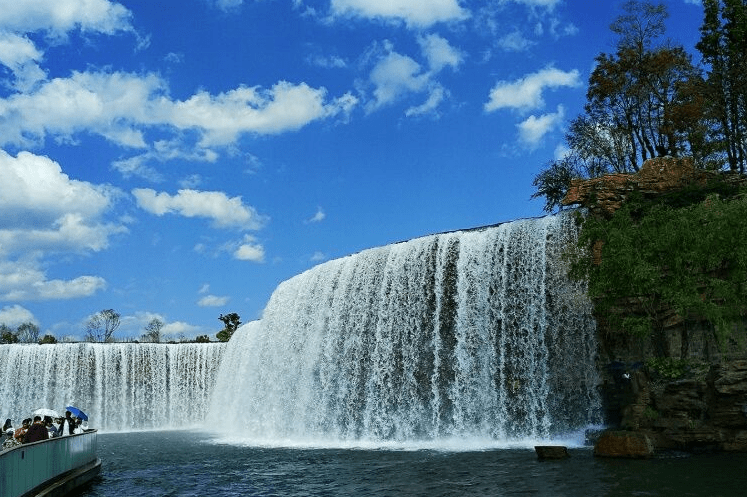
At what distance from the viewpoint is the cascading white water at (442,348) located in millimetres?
25266

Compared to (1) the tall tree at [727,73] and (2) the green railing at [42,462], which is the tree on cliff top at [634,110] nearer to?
(1) the tall tree at [727,73]

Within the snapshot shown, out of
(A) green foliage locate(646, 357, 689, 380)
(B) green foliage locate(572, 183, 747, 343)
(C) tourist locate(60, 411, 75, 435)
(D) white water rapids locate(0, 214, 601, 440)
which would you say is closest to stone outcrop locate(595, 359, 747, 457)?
(A) green foliage locate(646, 357, 689, 380)

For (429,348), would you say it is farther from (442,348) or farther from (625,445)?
(625,445)

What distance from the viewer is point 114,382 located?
42625 millimetres

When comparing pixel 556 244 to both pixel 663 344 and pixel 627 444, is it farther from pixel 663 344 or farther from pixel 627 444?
pixel 627 444

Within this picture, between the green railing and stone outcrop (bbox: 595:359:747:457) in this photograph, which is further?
stone outcrop (bbox: 595:359:747:457)

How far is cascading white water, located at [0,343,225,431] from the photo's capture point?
1628 inches

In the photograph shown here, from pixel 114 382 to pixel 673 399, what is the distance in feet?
111

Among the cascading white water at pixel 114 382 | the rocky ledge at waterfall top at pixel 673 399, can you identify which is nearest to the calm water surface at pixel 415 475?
the rocky ledge at waterfall top at pixel 673 399

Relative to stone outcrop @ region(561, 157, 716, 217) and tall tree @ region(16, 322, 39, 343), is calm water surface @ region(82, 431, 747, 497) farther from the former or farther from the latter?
tall tree @ region(16, 322, 39, 343)

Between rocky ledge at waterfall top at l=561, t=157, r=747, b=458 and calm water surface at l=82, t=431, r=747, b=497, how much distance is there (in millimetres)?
910

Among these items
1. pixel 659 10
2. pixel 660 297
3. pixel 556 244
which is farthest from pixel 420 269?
pixel 659 10

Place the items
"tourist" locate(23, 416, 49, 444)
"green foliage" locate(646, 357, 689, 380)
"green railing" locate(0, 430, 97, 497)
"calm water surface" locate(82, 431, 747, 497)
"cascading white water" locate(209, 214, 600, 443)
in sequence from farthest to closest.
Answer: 1. "cascading white water" locate(209, 214, 600, 443)
2. "green foliage" locate(646, 357, 689, 380)
3. "tourist" locate(23, 416, 49, 444)
4. "calm water surface" locate(82, 431, 747, 497)
5. "green railing" locate(0, 430, 97, 497)

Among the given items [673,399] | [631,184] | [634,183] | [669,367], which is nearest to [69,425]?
[673,399]
